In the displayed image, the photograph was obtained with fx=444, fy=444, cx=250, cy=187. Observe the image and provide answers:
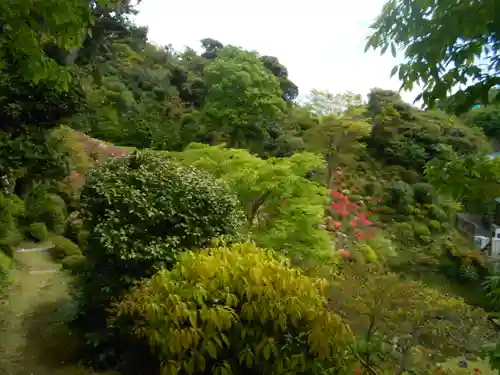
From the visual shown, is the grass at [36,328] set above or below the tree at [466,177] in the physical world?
below

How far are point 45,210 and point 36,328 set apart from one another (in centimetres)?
300

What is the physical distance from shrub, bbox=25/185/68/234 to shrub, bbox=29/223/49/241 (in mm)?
283

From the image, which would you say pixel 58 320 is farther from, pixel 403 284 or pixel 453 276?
pixel 453 276

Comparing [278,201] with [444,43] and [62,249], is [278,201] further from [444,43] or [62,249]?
[444,43]

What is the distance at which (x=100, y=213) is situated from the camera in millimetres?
4051

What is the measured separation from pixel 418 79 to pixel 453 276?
31.0 feet

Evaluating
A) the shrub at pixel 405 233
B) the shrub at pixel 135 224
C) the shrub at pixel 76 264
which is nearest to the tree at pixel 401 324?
the shrub at pixel 135 224

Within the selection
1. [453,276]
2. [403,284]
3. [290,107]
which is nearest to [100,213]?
[403,284]

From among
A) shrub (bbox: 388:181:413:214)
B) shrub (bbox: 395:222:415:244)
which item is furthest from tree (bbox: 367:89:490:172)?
shrub (bbox: 395:222:415:244)

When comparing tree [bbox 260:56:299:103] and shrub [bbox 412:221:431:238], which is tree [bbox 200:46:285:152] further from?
shrub [bbox 412:221:431:238]

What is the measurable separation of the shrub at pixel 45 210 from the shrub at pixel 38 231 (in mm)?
283

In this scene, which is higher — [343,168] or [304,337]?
[343,168]

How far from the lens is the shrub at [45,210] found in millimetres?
7059

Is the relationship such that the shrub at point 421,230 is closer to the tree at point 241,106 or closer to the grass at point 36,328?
the tree at point 241,106
